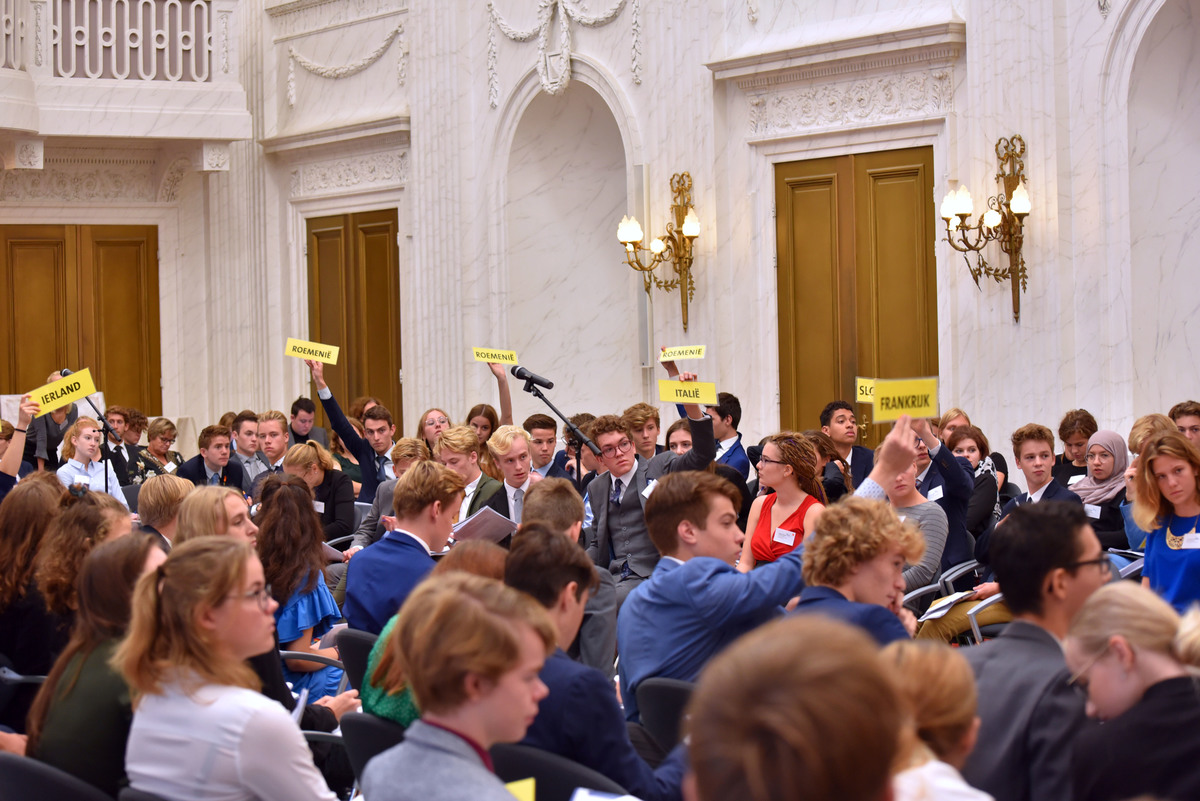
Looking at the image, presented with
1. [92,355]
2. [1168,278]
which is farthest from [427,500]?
[92,355]

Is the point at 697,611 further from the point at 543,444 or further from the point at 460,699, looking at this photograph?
the point at 543,444

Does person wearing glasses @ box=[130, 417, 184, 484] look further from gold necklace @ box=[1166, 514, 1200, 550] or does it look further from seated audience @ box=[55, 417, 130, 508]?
gold necklace @ box=[1166, 514, 1200, 550]

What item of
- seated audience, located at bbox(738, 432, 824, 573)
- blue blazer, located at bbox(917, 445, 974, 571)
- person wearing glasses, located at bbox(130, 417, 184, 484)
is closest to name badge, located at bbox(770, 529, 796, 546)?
seated audience, located at bbox(738, 432, 824, 573)

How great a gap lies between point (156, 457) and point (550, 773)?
7.64 metres

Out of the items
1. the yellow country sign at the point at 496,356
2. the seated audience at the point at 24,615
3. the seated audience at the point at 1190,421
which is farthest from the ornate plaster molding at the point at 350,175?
the seated audience at the point at 24,615

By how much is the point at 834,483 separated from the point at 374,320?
24.3 feet

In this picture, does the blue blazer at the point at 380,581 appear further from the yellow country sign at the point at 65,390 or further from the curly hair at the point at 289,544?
the yellow country sign at the point at 65,390

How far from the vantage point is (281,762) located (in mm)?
2465

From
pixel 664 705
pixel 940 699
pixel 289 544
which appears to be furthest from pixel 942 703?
pixel 289 544

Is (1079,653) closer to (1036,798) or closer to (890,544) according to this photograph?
(1036,798)

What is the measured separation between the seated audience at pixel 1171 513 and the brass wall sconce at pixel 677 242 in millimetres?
5859

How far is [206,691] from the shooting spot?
2.51 metres

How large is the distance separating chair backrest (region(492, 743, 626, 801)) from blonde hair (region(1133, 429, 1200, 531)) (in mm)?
2851

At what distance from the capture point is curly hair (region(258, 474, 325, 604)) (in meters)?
4.64
